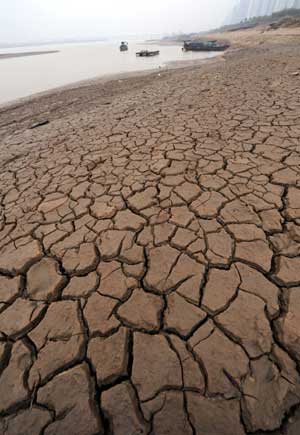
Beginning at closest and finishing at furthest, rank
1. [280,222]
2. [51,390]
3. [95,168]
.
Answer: [51,390] → [280,222] → [95,168]

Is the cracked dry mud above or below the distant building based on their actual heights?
below

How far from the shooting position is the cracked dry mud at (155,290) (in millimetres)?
951

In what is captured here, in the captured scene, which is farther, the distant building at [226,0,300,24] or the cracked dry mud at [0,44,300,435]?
the distant building at [226,0,300,24]

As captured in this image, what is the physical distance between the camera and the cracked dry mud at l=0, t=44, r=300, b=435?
3.12 feet

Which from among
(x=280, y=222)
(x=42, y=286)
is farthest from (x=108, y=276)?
(x=280, y=222)

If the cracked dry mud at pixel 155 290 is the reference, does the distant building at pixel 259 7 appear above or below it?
above

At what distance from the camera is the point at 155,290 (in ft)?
4.51

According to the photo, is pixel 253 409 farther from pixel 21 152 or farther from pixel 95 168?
pixel 21 152

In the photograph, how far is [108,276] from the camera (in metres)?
1.50

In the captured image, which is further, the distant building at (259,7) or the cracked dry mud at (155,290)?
the distant building at (259,7)

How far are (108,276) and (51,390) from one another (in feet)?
2.07

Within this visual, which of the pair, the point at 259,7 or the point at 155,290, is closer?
the point at 155,290

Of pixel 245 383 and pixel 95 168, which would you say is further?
pixel 95 168

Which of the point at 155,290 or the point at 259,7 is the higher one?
the point at 259,7
